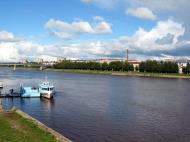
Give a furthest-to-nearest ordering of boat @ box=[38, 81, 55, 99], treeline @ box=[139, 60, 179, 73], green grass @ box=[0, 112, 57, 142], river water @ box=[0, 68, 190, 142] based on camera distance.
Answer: treeline @ box=[139, 60, 179, 73], boat @ box=[38, 81, 55, 99], river water @ box=[0, 68, 190, 142], green grass @ box=[0, 112, 57, 142]

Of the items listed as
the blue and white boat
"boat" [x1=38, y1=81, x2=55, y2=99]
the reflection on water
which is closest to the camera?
the reflection on water

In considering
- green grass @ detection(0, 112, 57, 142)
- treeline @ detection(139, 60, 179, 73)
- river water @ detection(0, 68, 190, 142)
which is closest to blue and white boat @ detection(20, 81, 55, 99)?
river water @ detection(0, 68, 190, 142)

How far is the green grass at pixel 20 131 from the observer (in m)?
23.1

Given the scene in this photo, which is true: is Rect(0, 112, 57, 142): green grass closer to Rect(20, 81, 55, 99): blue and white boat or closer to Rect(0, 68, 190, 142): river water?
Rect(0, 68, 190, 142): river water

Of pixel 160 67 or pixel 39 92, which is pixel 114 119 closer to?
pixel 39 92

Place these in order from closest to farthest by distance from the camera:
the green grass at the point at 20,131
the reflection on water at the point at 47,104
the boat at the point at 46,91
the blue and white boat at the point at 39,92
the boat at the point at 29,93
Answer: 1. the green grass at the point at 20,131
2. the reflection on water at the point at 47,104
3. the boat at the point at 46,91
4. the blue and white boat at the point at 39,92
5. the boat at the point at 29,93

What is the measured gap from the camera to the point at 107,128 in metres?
34.7

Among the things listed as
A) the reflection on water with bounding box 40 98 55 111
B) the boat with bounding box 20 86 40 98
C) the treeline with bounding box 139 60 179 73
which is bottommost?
the reflection on water with bounding box 40 98 55 111

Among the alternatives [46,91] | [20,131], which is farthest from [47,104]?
[20,131]

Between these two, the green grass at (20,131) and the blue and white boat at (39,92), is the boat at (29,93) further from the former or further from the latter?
the green grass at (20,131)

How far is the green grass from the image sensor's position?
23141mm

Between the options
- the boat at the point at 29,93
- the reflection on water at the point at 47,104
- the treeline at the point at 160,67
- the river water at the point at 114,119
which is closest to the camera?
the river water at the point at 114,119

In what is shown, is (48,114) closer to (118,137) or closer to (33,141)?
(118,137)

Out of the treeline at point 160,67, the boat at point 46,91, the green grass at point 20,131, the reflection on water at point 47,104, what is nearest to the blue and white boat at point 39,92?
the boat at point 46,91
